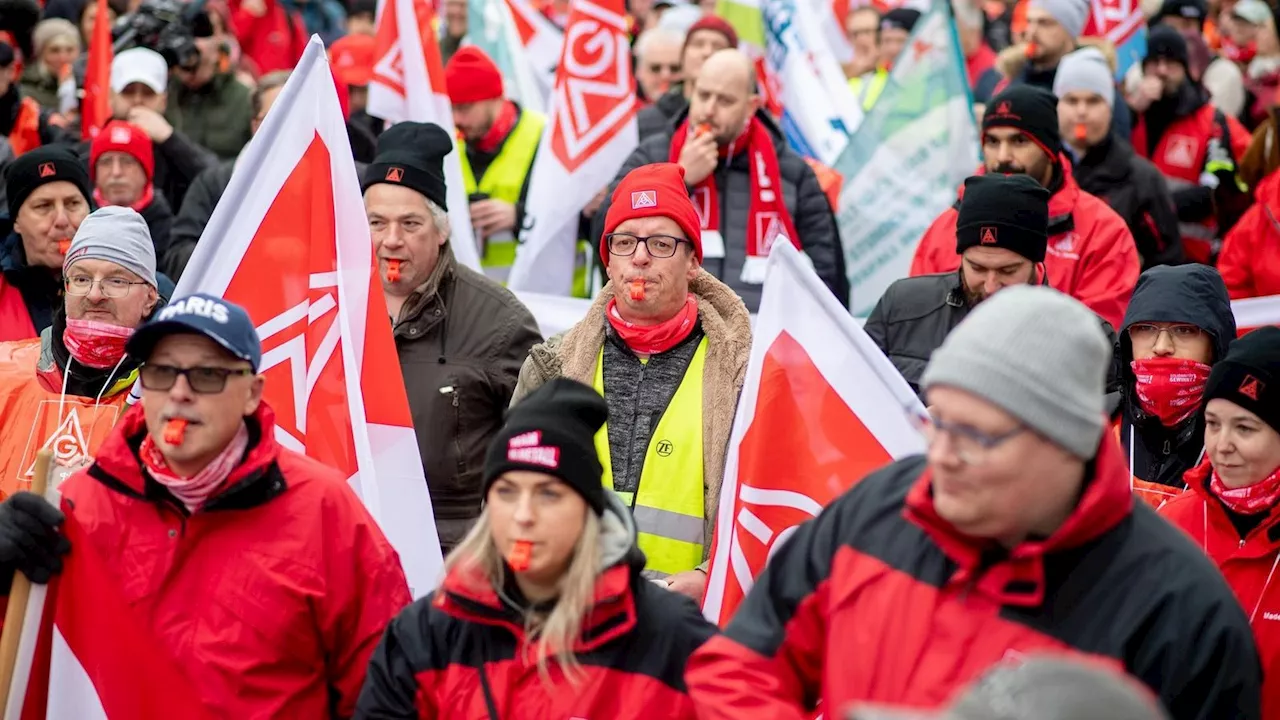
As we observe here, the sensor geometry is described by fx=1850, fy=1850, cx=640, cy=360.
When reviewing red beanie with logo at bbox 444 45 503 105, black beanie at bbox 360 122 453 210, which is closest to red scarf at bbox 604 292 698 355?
black beanie at bbox 360 122 453 210

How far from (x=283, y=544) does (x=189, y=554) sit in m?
0.23

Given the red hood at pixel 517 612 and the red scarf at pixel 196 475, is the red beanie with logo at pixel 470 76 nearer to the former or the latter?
the red scarf at pixel 196 475

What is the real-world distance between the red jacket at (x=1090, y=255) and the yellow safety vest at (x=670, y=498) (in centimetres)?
247

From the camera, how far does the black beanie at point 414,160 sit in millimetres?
6668

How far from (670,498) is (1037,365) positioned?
2344 millimetres

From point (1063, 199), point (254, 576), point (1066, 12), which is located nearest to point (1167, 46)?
point (1066, 12)

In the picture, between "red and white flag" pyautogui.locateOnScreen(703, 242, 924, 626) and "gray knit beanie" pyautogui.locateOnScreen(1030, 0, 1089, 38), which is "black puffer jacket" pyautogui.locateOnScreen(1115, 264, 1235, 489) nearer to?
"red and white flag" pyautogui.locateOnScreen(703, 242, 924, 626)

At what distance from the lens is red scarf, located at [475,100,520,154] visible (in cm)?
974

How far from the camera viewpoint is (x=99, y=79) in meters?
10.4

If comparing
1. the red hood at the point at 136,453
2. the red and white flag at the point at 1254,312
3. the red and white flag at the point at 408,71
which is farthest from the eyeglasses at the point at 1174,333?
the red and white flag at the point at 408,71

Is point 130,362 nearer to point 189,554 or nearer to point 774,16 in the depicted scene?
point 189,554

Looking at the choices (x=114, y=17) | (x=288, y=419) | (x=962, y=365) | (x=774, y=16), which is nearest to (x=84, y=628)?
(x=288, y=419)

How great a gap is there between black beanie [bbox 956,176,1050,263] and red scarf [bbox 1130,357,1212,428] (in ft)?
2.64

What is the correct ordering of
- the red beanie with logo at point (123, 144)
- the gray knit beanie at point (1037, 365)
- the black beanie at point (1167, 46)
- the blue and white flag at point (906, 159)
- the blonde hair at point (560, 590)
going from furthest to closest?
the black beanie at point (1167, 46)
the blue and white flag at point (906, 159)
the red beanie with logo at point (123, 144)
the blonde hair at point (560, 590)
the gray knit beanie at point (1037, 365)
